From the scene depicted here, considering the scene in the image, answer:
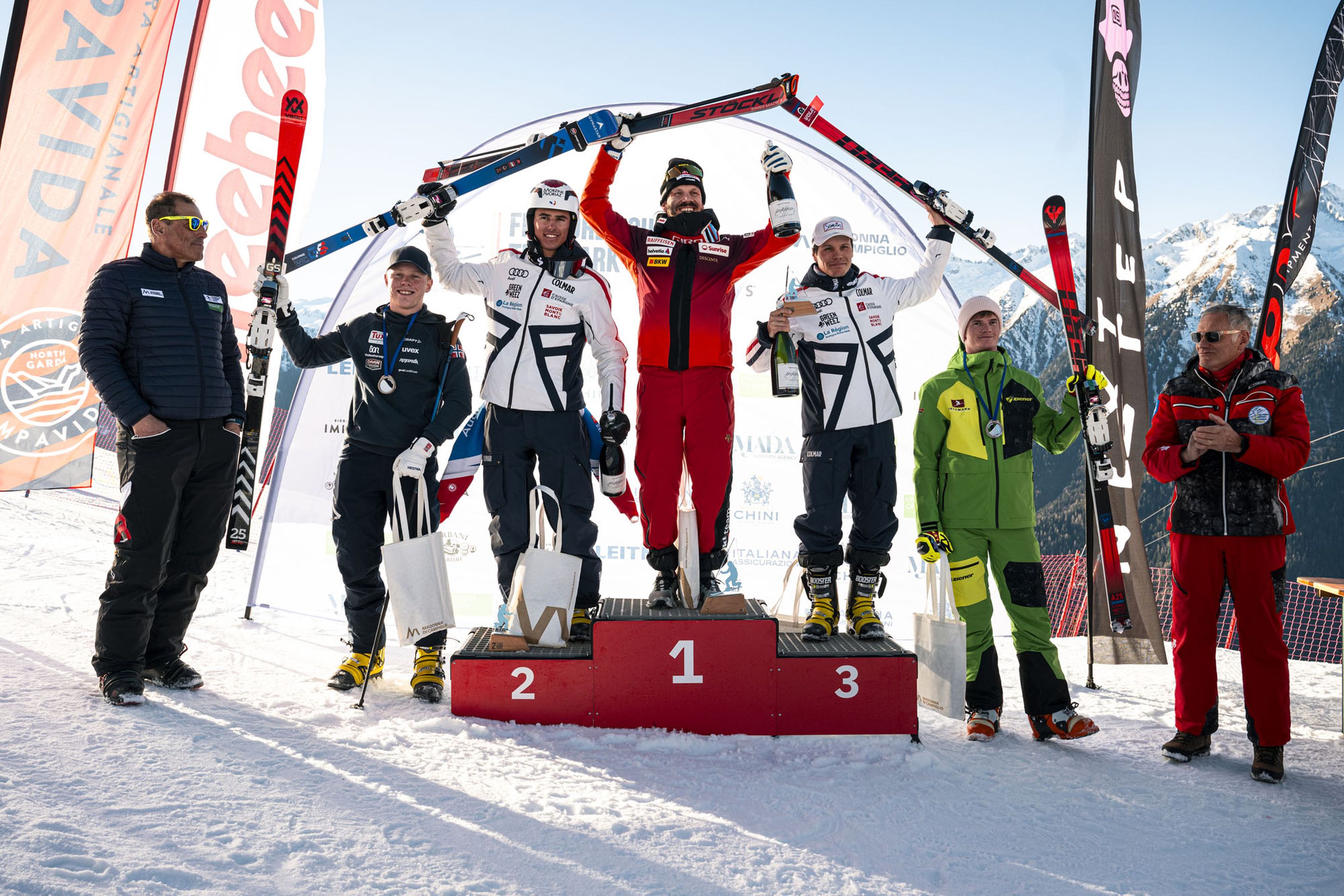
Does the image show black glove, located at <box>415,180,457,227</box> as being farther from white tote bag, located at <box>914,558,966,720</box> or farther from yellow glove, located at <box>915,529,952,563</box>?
white tote bag, located at <box>914,558,966,720</box>

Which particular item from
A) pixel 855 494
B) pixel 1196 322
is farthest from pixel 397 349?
pixel 1196 322

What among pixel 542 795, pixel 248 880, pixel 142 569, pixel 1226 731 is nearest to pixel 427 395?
pixel 142 569

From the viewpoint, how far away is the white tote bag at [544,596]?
3.44 metres

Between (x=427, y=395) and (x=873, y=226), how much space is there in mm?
3366

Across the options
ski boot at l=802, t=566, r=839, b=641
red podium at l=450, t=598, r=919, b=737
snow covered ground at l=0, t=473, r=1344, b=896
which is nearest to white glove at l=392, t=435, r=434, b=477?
red podium at l=450, t=598, r=919, b=737

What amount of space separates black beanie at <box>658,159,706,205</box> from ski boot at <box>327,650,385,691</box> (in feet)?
8.42

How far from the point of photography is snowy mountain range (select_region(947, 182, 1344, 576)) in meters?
51.0

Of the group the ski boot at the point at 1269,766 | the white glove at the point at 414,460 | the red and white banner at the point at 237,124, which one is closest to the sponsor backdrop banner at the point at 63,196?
the red and white banner at the point at 237,124

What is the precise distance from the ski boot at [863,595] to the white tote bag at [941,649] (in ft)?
0.70

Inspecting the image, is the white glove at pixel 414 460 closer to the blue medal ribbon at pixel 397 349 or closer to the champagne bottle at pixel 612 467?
the blue medal ribbon at pixel 397 349

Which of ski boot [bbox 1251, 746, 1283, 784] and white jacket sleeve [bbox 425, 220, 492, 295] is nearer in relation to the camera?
ski boot [bbox 1251, 746, 1283, 784]

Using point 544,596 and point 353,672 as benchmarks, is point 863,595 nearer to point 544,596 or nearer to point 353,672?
point 544,596

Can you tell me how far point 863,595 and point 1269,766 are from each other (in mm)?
1621

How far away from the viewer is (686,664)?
3322 mm
